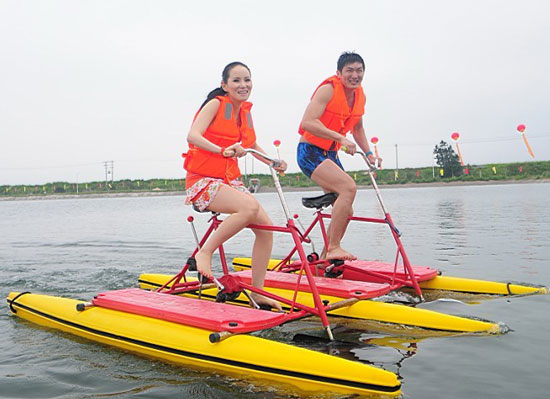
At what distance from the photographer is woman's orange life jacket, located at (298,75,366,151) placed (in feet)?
23.5

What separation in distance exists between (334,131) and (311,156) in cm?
52

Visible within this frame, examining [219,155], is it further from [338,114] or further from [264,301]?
[338,114]

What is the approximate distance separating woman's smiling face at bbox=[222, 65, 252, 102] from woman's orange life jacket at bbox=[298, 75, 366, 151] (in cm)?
153

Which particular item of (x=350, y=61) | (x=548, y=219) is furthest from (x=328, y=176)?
(x=548, y=219)

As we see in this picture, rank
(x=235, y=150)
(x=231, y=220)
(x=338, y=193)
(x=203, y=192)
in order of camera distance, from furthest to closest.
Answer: (x=338, y=193)
(x=203, y=192)
(x=231, y=220)
(x=235, y=150)

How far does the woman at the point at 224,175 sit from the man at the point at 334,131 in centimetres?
131

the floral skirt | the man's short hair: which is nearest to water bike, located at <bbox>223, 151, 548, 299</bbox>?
the man's short hair

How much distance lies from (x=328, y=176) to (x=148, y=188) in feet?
285

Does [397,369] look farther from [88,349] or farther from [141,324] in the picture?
[88,349]

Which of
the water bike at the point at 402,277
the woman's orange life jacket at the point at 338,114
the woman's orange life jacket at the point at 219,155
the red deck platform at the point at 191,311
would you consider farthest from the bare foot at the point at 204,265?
the woman's orange life jacket at the point at 338,114

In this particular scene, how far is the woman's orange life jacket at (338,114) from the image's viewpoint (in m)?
7.15

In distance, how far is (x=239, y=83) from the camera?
19.1 feet

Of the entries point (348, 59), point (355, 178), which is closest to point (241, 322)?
point (348, 59)

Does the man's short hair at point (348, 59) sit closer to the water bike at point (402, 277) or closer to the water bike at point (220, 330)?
the water bike at point (402, 277)
